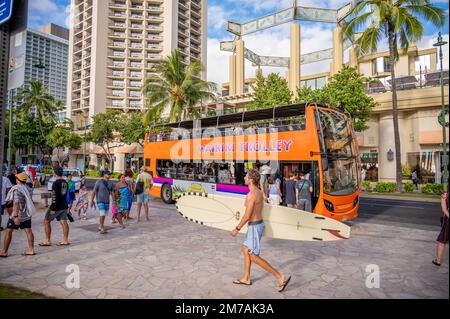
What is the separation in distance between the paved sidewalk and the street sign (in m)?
4.13

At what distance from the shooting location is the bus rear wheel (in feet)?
51.3

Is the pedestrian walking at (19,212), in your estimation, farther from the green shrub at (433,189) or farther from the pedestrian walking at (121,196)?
the green shrub at (433,189)

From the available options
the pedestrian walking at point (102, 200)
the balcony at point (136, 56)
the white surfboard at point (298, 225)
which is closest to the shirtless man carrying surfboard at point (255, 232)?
the white surfboard at point (298, 225)

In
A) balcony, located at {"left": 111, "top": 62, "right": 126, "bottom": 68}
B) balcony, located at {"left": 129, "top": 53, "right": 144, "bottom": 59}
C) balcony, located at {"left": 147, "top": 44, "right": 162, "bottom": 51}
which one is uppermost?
balcony, located at {"left": 147, "top": 44, "right": 162, "bottom": 51}

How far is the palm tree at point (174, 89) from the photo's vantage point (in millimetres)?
26219

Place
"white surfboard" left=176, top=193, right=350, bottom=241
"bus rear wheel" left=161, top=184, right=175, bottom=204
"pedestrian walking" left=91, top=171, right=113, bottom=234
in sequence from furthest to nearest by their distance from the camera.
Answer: "bus rear wheel" left=161, top=184, right=175, bottom=204 → "pedestrian walking" left=91, top=171, right=113, bottom=234 → "white surfboard" left=176, top=193, right=350, bottom=241

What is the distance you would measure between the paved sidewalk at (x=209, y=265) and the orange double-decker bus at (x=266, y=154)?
67.3 inches

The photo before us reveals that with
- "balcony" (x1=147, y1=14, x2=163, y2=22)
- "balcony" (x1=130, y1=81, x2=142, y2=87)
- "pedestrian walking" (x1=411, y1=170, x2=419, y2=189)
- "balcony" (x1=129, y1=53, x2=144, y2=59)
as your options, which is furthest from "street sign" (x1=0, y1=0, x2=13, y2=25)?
"balcony" (x1=147, y1=14, x2=163, y2=22)

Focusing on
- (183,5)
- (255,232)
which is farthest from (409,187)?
(183,5)

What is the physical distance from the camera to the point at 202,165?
45.4 feet

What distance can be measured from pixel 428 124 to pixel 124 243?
1032 inches

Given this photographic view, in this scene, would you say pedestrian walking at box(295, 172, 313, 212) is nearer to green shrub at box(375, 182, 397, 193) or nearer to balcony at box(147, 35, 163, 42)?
green shrub at box(375, 182, 397, 193)

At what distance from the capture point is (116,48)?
60.7 metres

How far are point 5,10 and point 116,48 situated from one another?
64.1 metres
